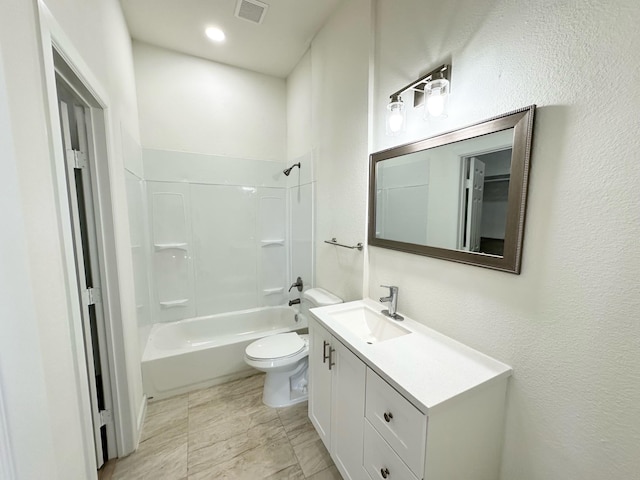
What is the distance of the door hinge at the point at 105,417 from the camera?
1499 millimetres

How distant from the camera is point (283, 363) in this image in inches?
74.6

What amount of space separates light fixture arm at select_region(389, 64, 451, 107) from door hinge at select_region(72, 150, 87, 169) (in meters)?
1.70

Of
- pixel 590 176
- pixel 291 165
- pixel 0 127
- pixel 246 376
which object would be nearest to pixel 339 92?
pixel 291 165

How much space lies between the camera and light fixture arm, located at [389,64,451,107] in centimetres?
122

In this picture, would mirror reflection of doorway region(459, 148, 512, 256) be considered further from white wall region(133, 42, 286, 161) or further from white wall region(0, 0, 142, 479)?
white wall region(133, 42, 286, 161)

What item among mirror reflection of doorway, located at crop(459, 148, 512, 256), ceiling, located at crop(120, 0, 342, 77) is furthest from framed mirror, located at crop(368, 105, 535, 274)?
ceiling, located at crop(120, 0, 342, 77)

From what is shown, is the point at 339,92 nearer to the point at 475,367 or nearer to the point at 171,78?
the point at 171,78

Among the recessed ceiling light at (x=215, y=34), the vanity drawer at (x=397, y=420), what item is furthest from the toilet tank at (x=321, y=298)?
the recessed ceiling light at (x=215, y=34)

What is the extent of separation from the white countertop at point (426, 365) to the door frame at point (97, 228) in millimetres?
1049

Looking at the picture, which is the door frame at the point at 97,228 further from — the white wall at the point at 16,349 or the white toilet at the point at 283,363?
the white toilet at the point at 283,363

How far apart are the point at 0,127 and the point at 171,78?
238 centimetres

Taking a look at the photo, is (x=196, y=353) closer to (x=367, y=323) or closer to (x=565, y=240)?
(x=367, y=323)

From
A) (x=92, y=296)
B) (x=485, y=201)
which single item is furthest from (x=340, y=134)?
(x=92, y=296)

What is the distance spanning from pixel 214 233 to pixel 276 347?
140 centimetres
